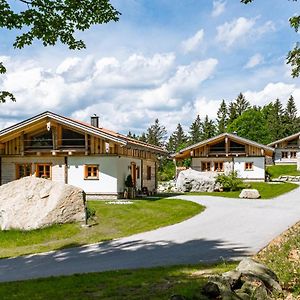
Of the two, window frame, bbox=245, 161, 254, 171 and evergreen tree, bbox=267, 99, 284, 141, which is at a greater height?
evergreen tree, bbox=267, 99, 284, 141

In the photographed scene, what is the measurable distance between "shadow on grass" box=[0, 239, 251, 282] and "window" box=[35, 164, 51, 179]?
50.2 ft

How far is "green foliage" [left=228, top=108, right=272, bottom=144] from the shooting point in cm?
9394

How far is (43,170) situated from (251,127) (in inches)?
2840

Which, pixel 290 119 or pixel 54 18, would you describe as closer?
pixel 54 18

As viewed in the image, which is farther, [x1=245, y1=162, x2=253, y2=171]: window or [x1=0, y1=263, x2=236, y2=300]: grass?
[x1=245, y1=162, x2=253, y2=171]: window

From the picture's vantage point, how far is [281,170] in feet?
206

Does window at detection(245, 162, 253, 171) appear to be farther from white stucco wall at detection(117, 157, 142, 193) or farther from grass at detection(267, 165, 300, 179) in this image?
white stucco wall at detection(117, 157, 142, 193)

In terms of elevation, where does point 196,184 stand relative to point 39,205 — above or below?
above

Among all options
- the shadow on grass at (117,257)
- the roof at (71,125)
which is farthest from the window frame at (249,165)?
the shadow on grass at (117,257)

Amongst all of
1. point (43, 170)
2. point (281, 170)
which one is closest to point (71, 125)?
point (43, 170)

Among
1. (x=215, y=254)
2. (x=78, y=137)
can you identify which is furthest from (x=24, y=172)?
(x=215, y=254)

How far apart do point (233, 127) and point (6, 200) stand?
78.1m

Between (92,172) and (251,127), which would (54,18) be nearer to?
(92,172)

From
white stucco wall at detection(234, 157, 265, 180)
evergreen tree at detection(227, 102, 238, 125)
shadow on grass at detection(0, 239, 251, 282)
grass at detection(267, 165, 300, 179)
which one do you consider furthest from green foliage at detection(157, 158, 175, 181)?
shadow on grass at detection(0, 239, 251, 282)
